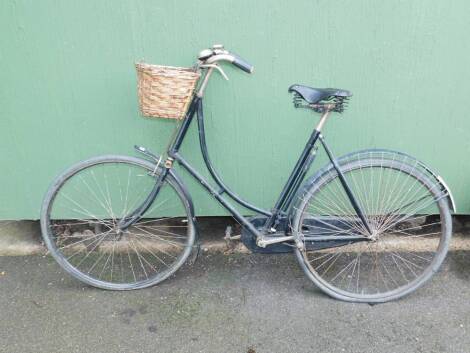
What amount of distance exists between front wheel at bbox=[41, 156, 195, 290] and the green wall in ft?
0.66

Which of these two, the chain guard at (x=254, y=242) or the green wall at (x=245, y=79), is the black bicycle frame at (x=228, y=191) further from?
the green wall at (x=245, y=79)

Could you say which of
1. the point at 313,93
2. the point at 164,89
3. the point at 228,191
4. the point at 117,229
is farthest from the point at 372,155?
the point at 117,229

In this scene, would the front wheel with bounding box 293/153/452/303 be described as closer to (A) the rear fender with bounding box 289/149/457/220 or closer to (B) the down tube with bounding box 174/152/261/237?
(A) the rear fender with bounding box 289/149/457/220

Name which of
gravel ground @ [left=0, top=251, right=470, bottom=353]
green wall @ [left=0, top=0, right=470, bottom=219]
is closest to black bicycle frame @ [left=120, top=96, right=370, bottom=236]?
green wall @ [left=0, top=0, right=470, bottom=219]

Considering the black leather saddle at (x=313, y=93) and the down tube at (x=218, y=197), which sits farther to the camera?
the down tube at (x=218, y=197)

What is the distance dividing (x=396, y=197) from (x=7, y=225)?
11.2 feet

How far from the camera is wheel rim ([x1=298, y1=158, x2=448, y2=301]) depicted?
2769 millimetres

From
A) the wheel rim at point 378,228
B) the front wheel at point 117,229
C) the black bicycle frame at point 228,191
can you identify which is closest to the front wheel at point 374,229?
the wheel rim at point 378,228

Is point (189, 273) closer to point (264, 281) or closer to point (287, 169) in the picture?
point (264, 281)

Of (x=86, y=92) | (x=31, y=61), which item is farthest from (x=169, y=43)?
(x=31, y=61)

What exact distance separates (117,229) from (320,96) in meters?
1.67

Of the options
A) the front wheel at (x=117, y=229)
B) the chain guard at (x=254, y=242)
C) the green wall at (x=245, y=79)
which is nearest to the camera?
the green wall at (x=245, y=79)

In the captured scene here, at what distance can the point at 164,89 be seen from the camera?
7.93 feet

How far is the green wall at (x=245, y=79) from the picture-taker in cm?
282
